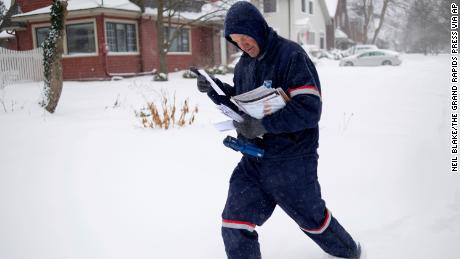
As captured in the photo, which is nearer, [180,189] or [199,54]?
[180,189]

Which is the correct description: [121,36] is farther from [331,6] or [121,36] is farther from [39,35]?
[331,6]

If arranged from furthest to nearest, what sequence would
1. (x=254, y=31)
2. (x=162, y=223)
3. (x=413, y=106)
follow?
(x=413, y=106)
(x=162, y=223)
(x=254, y=31)

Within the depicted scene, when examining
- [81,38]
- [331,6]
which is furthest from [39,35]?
[331,6]

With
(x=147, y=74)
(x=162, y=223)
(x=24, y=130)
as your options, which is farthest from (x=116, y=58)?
(x=162, y=223)

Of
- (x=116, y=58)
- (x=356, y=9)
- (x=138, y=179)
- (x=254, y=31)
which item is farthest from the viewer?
(x=356, y=9)

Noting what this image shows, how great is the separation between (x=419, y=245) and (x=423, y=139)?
10.7ft

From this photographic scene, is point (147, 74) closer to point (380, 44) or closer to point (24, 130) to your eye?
point (24, 130)

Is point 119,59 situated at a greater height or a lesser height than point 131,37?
lesser

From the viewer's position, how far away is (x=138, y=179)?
4.29 metres

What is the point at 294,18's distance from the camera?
3192cm

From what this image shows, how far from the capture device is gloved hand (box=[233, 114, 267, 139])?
2125 millimetres

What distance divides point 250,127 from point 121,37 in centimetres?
1679

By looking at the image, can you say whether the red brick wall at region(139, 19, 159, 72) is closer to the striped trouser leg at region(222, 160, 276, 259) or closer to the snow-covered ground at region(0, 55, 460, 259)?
the snow-covered ground at region(0, 55, 460, 259)

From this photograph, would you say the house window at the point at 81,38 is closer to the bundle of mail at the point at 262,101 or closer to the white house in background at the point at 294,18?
the white house in background at the point at 294,18
